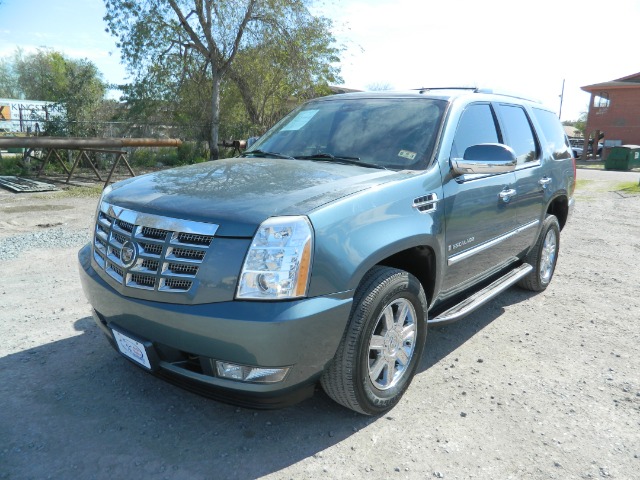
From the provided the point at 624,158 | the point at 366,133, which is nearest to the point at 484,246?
the point at 366,133

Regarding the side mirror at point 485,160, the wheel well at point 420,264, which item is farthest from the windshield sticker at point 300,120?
the wheel well at point 420,264

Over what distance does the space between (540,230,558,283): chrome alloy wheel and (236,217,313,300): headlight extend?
366 cm

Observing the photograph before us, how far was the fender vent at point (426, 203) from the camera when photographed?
3008mm

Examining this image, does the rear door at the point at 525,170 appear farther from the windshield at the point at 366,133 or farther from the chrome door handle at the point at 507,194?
the windshield at the point at 366,133

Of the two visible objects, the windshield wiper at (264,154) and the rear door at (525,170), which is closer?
the windshield wiper at (264,154)

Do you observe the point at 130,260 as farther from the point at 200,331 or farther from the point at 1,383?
the point at 1,383

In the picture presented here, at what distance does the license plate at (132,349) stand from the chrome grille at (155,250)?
1.00 ft

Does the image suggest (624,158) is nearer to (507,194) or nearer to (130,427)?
(507,194)

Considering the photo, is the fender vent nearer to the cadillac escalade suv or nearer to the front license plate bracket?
the cadillac escalade suv

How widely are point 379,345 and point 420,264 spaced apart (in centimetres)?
67

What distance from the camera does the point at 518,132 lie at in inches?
178

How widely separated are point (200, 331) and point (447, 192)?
6.06 ft

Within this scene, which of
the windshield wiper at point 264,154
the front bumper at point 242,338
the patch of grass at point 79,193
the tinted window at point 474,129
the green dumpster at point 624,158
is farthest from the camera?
the green dumpster at point 624,158

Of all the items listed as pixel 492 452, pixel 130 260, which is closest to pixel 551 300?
pixel 492 452
